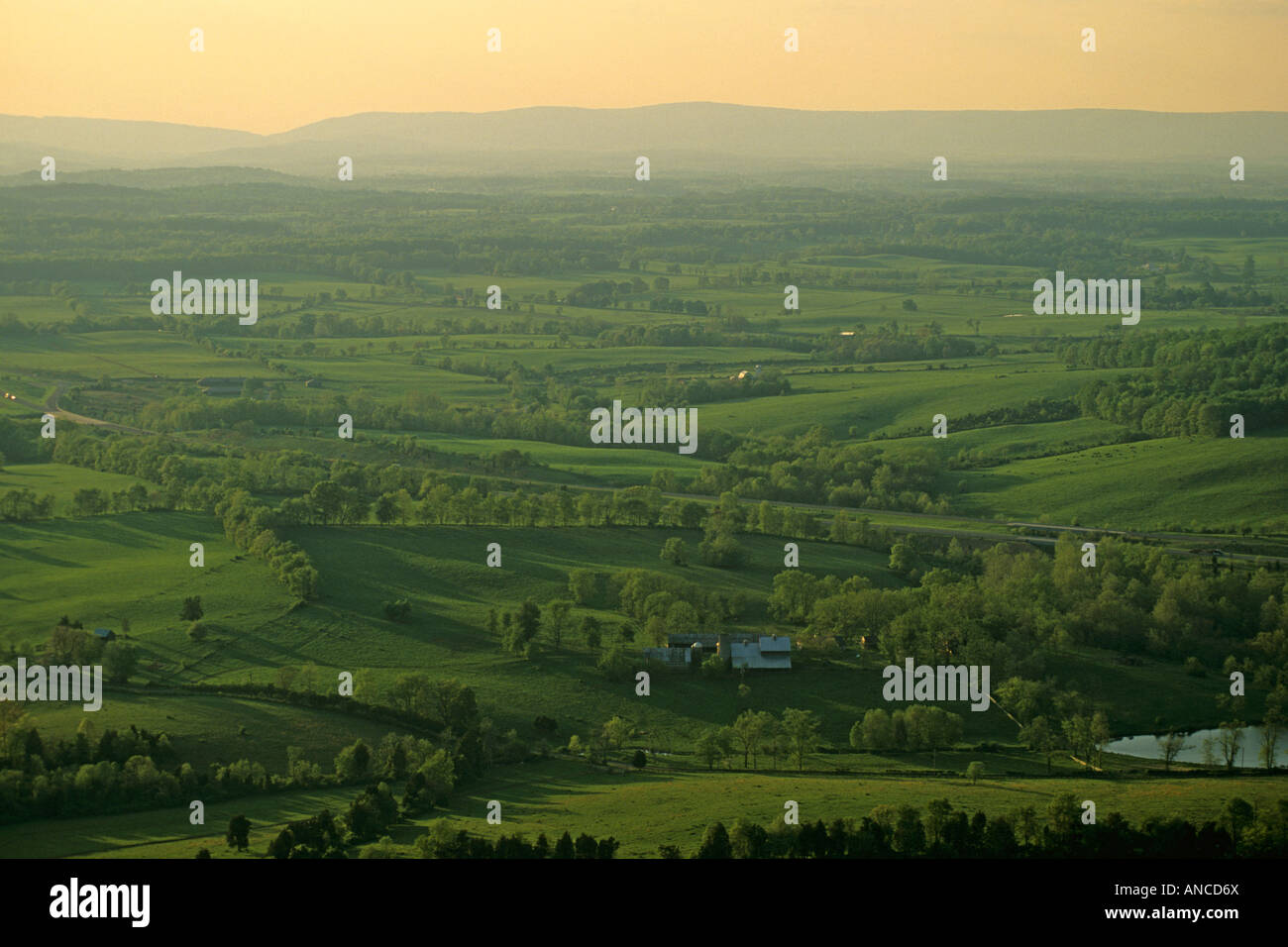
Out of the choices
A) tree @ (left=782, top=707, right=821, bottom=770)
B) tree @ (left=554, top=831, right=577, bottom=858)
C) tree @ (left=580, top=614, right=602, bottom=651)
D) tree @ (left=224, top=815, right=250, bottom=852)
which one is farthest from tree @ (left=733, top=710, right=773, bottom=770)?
tree @ (left=224, top=815, right=250, bottom=852)

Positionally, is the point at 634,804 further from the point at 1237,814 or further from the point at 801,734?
the point at 1237,814

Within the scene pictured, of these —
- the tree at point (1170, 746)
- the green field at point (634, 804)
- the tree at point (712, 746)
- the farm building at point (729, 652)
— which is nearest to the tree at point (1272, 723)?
the tree at point (1170, 746)

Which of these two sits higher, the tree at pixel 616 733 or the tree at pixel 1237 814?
the tree at pixel 1237 814

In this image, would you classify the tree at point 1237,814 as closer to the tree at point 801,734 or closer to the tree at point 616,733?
the tree at point 801,734

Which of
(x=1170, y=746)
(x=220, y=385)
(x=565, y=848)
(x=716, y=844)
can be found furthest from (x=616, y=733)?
(x=220, y=385)

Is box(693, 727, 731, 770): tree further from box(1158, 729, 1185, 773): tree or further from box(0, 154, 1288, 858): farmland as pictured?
box(1158, 729, 1185, 773): tree

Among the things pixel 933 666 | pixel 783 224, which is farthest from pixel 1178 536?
pixel 783 224

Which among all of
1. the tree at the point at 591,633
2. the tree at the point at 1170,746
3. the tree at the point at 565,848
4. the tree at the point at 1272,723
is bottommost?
the tree at the point at 1170,746
